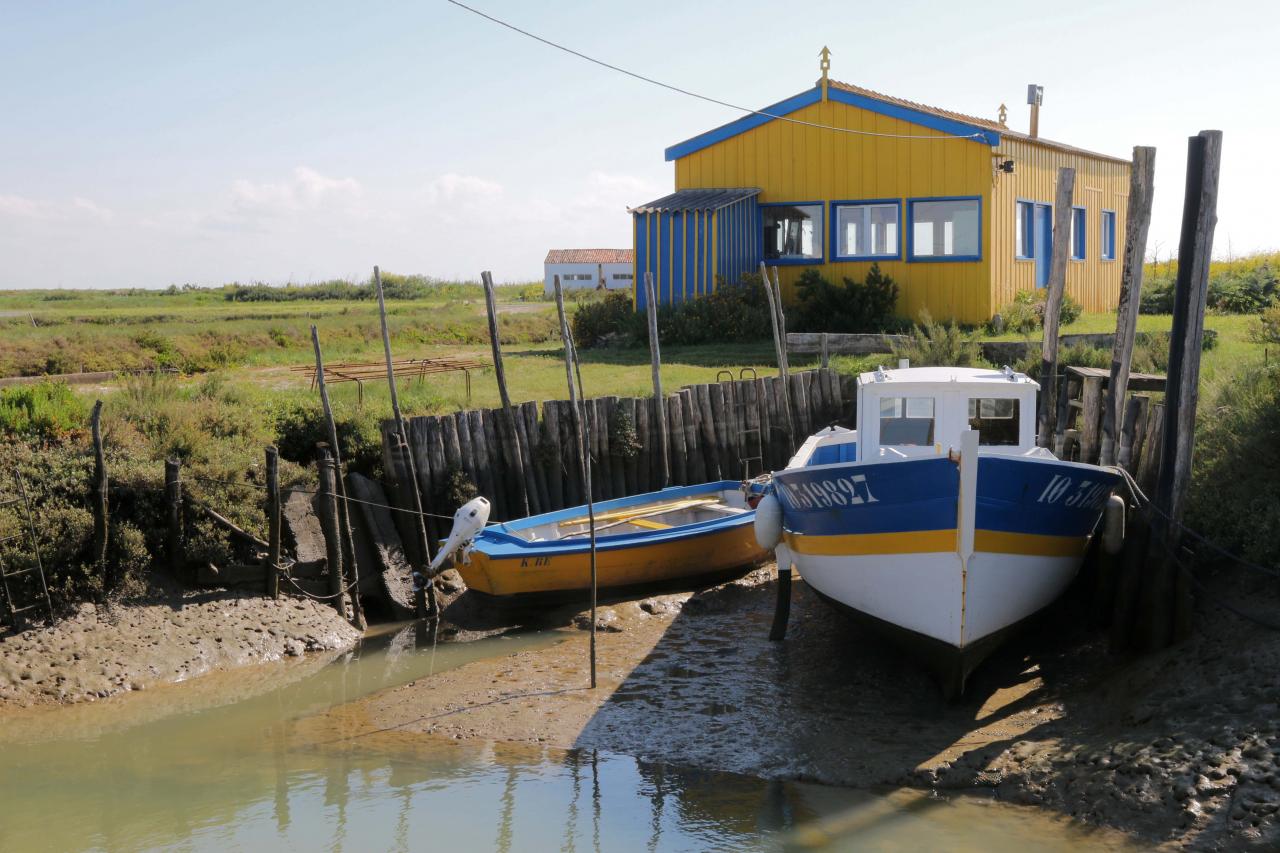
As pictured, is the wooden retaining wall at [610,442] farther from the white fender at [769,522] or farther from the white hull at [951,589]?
the white hull at [951,589]

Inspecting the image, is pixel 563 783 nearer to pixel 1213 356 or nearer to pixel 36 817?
pixel 36 817

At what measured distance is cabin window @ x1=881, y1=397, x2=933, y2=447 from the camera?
38.2 feet

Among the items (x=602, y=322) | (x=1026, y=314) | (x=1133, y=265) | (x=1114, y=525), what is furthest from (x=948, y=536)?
(x=602, y=322)

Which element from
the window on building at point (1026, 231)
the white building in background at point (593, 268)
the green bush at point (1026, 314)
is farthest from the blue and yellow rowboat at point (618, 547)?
the white building in background at point (593, 268)

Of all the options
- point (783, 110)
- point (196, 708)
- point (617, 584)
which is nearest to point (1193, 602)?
point (617, 584)

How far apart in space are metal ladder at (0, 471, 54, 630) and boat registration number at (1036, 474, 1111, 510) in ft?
30.0

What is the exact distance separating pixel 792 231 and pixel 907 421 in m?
14.5

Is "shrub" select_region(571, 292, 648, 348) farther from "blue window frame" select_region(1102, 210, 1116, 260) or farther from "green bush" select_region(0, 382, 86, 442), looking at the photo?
"green bush" select_region(0, 382, 86, 442)

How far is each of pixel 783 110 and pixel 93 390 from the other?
14517 mm

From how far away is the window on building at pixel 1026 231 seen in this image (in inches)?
981

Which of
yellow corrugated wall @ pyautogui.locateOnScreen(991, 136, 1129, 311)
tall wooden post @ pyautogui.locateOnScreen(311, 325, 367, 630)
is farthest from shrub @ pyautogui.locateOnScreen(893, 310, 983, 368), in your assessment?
tall wooden post @ pyautogui.locateOnScreen(311, 325, 367, 630)

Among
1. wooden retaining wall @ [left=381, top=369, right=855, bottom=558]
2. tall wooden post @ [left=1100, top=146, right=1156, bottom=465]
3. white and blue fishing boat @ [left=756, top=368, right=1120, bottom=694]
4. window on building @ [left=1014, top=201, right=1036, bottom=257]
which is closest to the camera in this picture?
white and blue fishing boat @ [left=756, top=368, right=1120, bottom=694]

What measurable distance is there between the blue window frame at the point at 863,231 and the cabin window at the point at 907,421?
13496 mm

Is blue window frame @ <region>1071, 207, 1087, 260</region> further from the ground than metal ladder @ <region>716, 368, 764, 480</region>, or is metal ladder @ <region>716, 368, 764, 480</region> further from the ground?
blue window frame @ <region>1071, 207, 1087, 260</region>
